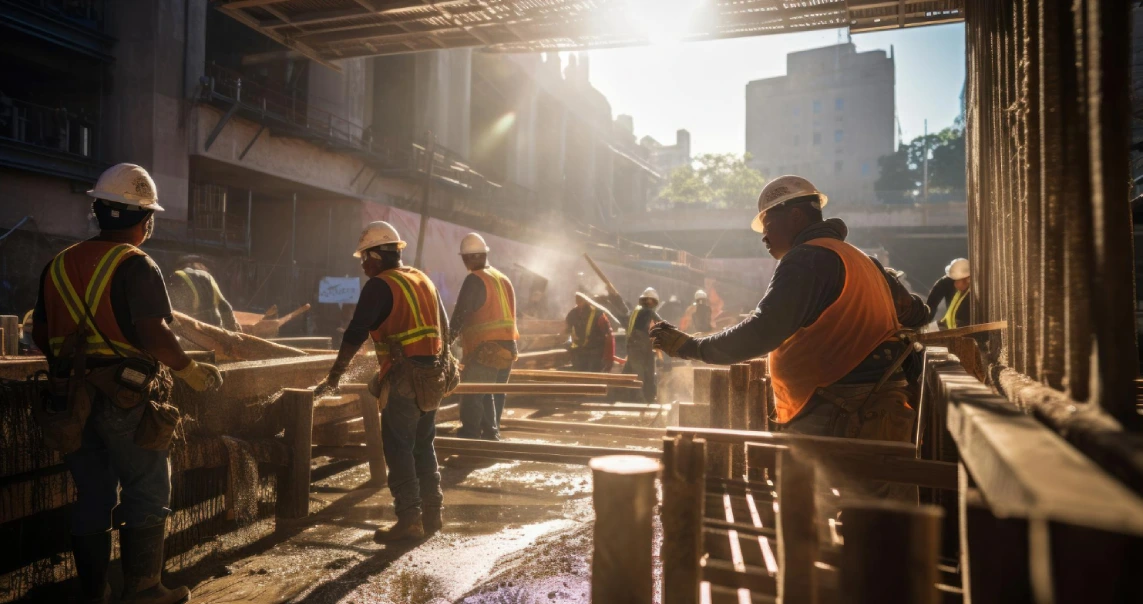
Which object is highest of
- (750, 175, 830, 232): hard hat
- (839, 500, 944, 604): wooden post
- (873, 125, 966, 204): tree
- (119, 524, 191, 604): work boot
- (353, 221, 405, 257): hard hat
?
(873, 125, 966, 204): tree

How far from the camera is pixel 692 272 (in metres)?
32.9

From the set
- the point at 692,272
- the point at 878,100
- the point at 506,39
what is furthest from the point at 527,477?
the point at 878,100

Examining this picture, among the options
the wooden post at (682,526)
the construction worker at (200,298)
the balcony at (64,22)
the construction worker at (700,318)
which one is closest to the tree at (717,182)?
the construction worker at (700,318)

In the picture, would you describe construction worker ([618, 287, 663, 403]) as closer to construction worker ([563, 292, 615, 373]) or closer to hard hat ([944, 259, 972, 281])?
construction worker ([563, 292, 615, 373])

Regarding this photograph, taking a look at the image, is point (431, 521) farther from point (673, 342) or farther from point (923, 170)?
point (923, 170)

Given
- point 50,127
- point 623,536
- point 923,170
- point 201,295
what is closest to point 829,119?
point 923,170

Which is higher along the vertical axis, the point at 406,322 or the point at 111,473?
the point at 406,322

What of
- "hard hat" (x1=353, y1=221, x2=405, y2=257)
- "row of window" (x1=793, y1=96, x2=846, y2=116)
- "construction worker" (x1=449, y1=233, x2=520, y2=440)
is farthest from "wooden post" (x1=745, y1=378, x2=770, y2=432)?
"row of window" (x1=793, y1=96, x2=846, y2=116)

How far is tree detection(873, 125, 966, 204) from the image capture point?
5984 centimetres

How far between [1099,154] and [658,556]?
3.16 m

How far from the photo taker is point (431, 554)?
406 centimetres

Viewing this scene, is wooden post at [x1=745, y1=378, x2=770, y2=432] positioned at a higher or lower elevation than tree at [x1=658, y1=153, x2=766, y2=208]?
lower

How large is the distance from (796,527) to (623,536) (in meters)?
0.44

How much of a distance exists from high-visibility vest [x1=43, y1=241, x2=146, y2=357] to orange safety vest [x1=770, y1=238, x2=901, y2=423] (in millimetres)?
3103
